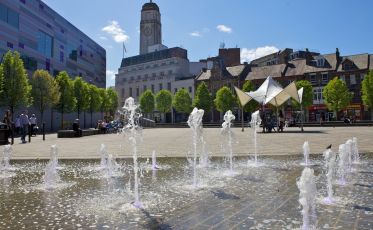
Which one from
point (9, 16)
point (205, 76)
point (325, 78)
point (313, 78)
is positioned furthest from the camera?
point (205, 76)

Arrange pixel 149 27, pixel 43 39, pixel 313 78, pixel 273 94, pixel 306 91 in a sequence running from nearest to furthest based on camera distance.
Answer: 1. pixel 273 94
2. pixel 43 39
3. pixel 306 91
4. pixel 313 78
5. pixel 149 27

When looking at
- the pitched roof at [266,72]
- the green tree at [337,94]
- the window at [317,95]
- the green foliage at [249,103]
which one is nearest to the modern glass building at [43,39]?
the green foliage at [249,103]

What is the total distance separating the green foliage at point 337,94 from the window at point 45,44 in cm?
4413

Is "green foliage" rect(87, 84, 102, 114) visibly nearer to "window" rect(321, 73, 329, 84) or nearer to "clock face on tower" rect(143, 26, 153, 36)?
"window" rect(321, 73, 329, 84)

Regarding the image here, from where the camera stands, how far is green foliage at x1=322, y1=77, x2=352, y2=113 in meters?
57.1

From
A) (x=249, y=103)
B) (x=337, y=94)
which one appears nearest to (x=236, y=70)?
(x=249, y=103)

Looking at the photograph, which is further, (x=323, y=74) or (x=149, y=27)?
(x=149, y=27)

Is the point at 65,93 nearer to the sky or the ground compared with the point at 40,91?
nearer to the sky

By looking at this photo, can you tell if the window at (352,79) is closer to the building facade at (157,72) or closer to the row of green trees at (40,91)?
the building facade at (157,72)

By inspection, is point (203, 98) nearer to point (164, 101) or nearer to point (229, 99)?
point (229, 99)

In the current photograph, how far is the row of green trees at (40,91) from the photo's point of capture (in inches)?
1459

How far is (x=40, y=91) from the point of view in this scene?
4372cm

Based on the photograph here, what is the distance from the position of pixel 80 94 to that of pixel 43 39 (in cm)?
948

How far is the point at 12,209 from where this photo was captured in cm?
602
